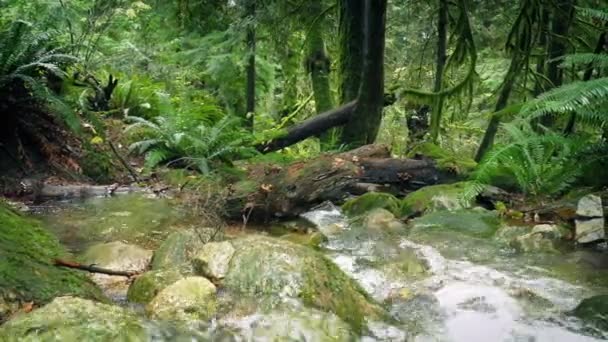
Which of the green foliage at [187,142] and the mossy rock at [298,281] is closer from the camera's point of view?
the mossy rock at [298,281]

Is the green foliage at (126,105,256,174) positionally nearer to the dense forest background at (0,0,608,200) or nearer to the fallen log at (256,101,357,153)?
the dense forest background at (0,0,608,200)

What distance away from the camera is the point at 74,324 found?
2.49 metres

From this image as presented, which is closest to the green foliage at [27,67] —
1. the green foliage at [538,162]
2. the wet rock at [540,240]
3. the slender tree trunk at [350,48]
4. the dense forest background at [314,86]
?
the dense forest background at [314,86]

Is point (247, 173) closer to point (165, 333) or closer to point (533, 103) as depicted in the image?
point (533, 103)

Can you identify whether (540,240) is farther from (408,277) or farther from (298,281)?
(298,281)

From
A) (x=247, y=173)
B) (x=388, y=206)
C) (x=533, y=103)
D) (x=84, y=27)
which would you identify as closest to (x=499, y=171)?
(x=388, y=206)

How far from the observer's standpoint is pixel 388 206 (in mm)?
6062

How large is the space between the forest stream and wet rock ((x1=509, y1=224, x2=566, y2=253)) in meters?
0.10

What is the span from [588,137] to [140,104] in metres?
6.15

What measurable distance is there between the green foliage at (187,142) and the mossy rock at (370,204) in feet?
6.12

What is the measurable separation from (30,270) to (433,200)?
4.14 meters

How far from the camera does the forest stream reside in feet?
10.1

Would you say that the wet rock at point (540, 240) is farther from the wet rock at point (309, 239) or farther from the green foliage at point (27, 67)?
the green foliage at point (27, 67)

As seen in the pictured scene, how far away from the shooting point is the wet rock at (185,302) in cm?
300
